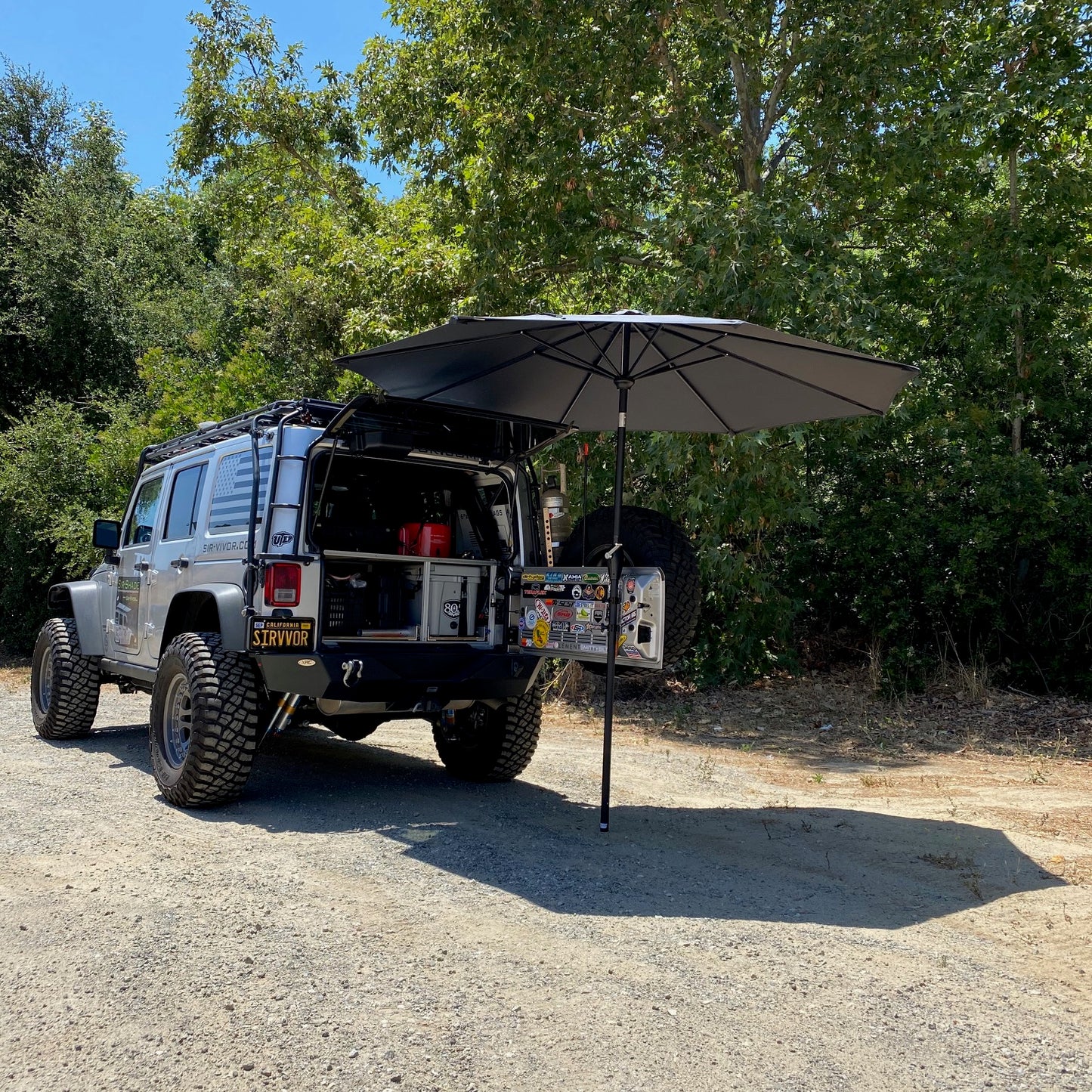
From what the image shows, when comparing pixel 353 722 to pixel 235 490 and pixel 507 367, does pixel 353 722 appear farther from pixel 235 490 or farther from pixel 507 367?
pixel 507 367

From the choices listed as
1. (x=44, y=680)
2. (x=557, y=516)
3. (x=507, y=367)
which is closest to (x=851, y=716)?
(x=557, y=516)

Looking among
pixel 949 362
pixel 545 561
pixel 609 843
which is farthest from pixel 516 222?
pixel 609 843

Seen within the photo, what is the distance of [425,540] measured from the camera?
648cm

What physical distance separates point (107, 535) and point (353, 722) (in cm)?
297

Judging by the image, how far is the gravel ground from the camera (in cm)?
307

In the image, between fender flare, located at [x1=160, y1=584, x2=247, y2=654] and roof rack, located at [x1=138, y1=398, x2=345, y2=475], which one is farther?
roof rack, located at [x1=138, y1=398, x2=345, y2=475]

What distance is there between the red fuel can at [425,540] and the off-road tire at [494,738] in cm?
103

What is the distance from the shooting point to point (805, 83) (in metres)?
11.3

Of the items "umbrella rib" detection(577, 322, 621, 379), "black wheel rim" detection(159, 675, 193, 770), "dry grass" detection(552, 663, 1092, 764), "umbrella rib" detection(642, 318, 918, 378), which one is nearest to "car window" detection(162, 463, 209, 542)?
"black wheel rim" detection(159, 675, 193, 770)

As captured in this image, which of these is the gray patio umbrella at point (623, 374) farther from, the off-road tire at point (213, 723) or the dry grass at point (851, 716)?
the dry grass at point (851, 716)

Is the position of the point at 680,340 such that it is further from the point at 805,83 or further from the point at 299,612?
the point at 805,83

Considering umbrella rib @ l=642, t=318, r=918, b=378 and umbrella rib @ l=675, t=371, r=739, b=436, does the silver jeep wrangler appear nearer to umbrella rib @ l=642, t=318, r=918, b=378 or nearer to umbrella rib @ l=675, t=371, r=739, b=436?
umbrella rib @ l=675, t=371, r=739, b=436

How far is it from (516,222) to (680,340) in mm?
6860

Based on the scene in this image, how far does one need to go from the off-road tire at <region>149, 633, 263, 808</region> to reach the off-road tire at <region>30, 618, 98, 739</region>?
2501 mm
